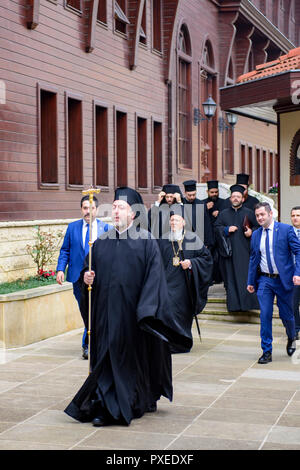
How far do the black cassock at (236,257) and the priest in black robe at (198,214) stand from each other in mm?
864

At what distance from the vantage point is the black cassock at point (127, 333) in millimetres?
7320

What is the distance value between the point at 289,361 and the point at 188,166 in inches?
630

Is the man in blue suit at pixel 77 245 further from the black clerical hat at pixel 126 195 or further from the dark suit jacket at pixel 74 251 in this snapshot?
the black clerical hat at pixel 126 195

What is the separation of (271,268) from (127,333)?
10.6 feet

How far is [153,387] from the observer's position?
7.74 m

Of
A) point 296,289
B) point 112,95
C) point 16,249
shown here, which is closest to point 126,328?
point 296,289

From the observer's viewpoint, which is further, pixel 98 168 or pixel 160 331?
pixel 98 168

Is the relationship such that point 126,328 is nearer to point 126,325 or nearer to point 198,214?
point 126,325

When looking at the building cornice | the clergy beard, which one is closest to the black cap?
the clergy beard

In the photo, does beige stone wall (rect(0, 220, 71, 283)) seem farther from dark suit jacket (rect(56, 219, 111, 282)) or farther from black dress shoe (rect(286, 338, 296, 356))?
black dress shoe (rect(286, 338, 296, 356))

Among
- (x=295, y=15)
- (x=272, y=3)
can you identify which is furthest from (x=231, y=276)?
(x=295, y=15)

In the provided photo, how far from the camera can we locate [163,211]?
1241cm

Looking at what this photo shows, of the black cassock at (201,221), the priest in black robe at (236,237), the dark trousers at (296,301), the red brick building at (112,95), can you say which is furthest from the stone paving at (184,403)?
the red brick building at (112,95)

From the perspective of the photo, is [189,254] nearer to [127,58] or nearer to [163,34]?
[127,58]
